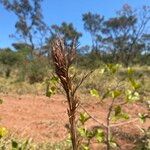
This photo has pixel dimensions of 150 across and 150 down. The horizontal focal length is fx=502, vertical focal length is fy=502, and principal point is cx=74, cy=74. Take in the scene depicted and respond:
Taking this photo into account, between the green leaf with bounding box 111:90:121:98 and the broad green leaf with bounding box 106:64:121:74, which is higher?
the broad green leaf with bounding box 106:64:121:74

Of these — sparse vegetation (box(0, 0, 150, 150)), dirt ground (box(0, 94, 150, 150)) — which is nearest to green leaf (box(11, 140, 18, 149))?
sparse vegetation (box(0, 0, 150, 150))

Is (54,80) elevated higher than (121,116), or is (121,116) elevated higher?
(54,80)

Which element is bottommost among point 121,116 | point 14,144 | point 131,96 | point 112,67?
point 14,144

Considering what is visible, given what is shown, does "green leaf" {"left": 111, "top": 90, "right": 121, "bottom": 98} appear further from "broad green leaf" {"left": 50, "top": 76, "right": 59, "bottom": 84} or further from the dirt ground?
the dirt ground

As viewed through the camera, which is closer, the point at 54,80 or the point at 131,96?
the point at 54,80

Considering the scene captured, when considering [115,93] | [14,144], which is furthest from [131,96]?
[14,144]

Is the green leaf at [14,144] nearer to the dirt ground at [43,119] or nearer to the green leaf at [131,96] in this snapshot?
the green leaf at [131,96]

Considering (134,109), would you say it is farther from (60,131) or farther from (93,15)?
(93,15)

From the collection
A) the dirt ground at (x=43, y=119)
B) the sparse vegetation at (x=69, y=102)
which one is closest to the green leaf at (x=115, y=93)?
the sparse vegetation at (x=69, y=102)

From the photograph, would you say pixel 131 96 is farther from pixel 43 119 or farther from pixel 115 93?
pixel 43 119
